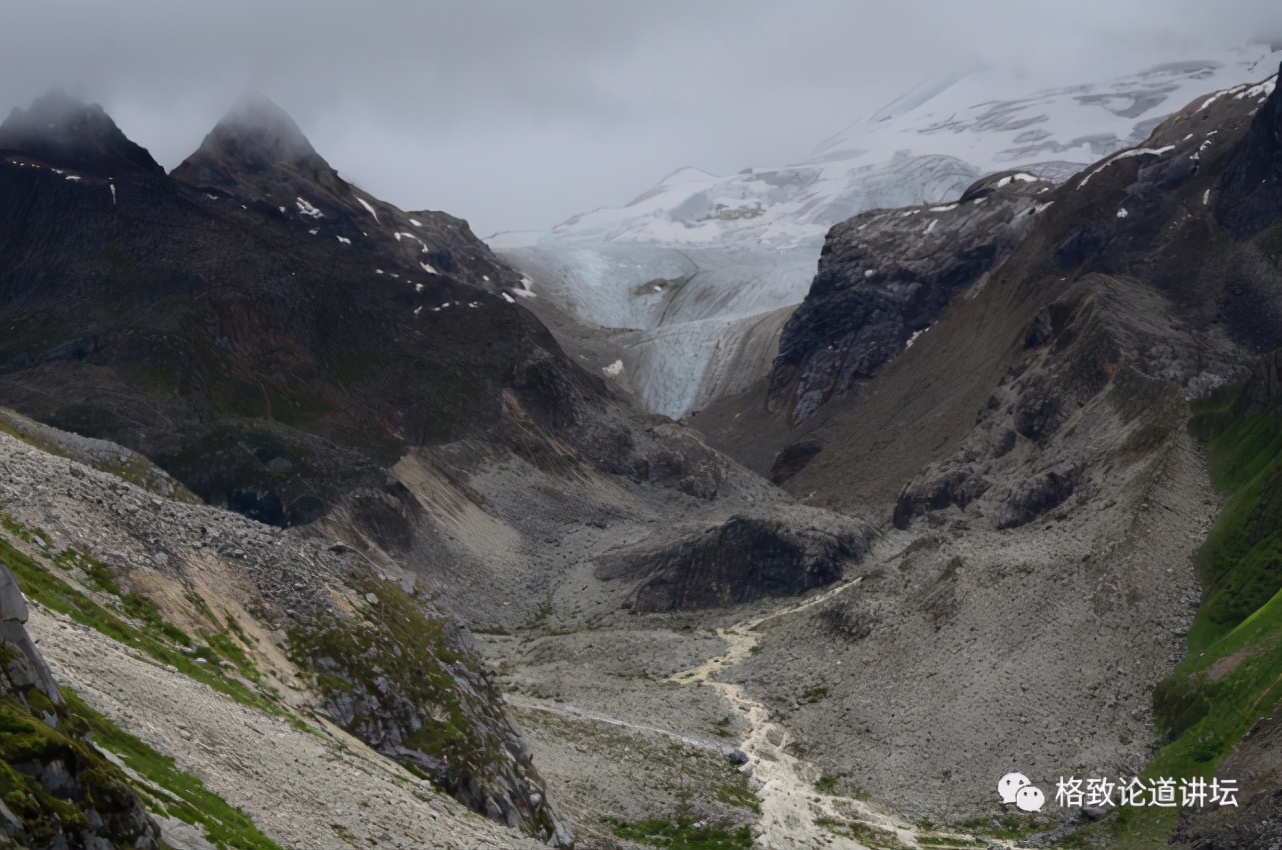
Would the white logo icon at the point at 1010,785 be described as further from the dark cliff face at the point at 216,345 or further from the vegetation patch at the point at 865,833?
the dark cliff face at the point at 216,345

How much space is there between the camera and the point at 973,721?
284ft

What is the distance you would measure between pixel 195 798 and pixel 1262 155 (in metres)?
162

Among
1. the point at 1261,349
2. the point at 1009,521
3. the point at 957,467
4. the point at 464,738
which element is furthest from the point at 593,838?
the point at 1261,349

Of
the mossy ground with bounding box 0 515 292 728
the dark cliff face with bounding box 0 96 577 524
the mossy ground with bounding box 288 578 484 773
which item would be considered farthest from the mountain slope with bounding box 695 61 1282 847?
the dark cliff face with bounding box 0 96 577 524

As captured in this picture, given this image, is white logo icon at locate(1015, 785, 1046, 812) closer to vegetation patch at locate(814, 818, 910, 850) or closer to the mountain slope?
the mountain slope

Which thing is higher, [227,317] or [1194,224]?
[1194,224]

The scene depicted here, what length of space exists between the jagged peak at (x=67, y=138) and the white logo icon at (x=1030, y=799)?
477ft

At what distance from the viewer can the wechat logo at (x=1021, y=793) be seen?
77312 millimetres

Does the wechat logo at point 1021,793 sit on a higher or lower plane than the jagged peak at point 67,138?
lower

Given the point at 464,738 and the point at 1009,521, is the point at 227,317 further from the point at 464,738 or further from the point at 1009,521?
the point at 464,738

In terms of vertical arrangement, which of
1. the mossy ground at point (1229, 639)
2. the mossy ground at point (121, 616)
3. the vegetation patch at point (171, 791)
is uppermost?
the mossy ground at point (1229, 639)

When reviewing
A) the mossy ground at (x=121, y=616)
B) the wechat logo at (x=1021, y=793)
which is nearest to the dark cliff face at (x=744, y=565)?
the wechat logo at (x=1021, y=793)

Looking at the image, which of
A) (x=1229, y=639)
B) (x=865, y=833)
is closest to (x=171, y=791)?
(x=865, y=833)

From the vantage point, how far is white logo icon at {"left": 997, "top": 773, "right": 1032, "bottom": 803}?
257ft
